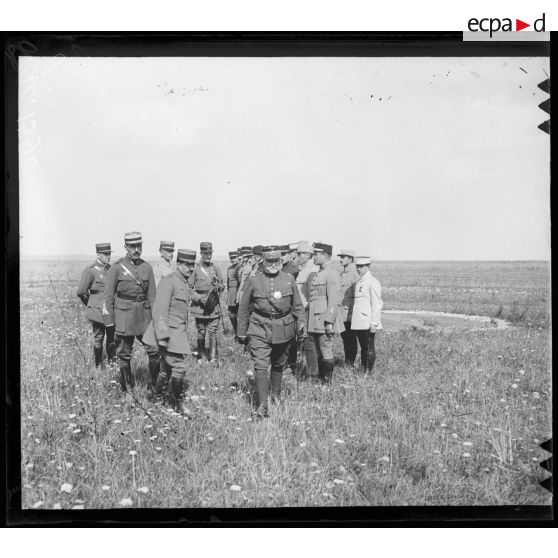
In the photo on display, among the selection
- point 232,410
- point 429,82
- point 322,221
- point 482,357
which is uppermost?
point 429,82

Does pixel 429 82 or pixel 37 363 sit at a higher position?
pixel 429 82

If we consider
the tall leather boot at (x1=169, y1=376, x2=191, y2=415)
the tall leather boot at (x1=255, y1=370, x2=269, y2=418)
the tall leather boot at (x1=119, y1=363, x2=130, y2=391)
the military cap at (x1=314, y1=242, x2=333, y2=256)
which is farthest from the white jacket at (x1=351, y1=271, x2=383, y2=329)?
the tall leather boot at (x1=119, y1=363, x2=130, y2=391)

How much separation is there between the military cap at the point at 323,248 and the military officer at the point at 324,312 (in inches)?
0.9

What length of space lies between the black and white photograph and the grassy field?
0.02 meters

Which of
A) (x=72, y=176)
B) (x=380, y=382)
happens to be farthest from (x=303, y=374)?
(x=72, y=176)

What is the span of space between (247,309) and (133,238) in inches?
50.7

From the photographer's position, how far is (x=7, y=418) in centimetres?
464

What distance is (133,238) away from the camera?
15.9 ft

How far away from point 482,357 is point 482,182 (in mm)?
1593

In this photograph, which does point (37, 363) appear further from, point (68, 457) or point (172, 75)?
point (172, 75)

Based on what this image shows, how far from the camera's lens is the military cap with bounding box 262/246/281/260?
5070 millimetres

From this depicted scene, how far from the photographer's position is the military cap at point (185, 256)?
4.90 metres

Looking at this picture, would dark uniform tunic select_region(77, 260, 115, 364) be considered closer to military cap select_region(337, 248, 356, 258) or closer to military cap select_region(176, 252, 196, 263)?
military cap select_region(176, 252, 196, 263)

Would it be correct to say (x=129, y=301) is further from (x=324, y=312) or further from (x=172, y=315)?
(x=324, y=312)
